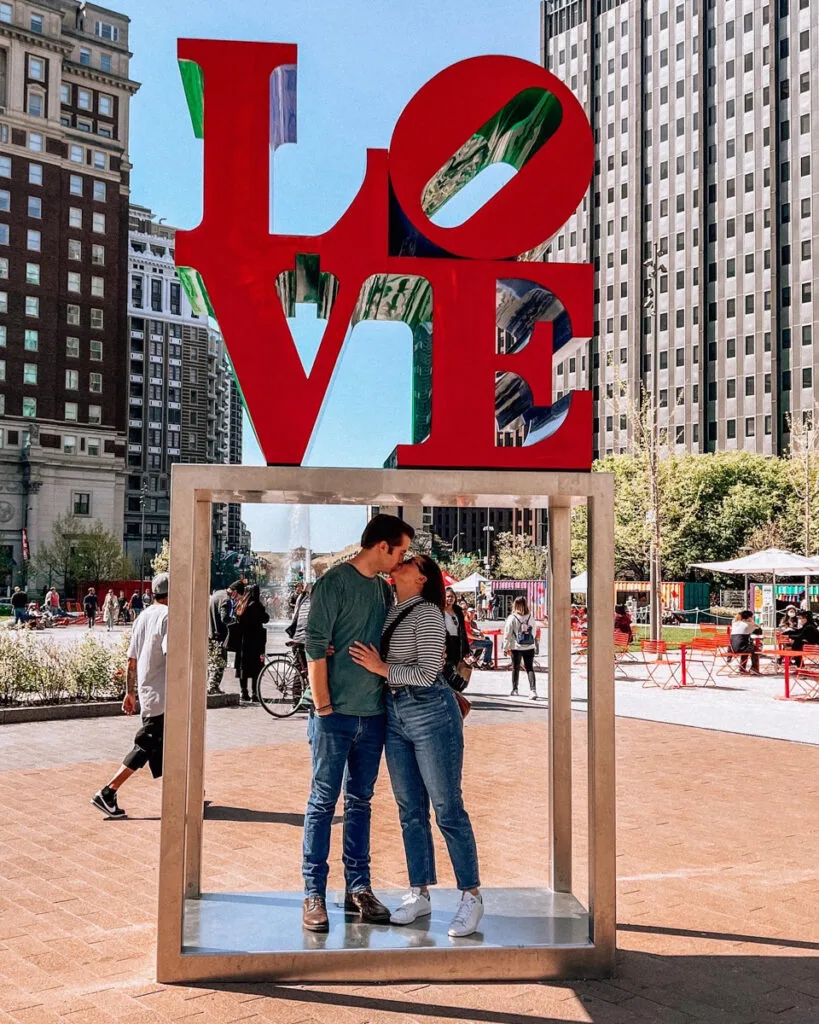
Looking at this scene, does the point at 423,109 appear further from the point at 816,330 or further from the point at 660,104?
the point at 660,104

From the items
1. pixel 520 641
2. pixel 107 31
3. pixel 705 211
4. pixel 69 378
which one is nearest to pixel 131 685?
pixel 520 641

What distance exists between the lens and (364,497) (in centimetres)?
491

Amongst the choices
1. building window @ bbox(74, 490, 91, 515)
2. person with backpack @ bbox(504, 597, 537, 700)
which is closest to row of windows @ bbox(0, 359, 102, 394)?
building window @ bbox(74, 490, 91, 515)

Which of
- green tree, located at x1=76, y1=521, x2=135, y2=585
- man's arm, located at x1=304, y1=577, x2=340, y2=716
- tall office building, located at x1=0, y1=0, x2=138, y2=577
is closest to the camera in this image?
man's arm, located at x1=304, y1=577, x2=340, y2=716

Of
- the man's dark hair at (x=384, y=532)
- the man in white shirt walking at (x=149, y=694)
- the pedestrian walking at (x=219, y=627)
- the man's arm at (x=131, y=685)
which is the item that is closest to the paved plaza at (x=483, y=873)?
the man in white shirt walking at (x=149, y=694)

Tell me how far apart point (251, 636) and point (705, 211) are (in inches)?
3442

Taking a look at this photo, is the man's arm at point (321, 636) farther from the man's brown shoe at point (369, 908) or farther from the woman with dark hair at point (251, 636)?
the woman with dark hair at point (251, 636)

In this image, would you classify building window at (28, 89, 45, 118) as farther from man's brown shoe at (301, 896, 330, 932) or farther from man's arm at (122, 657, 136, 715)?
man's brown shoe at (301, 896, 330, 932)

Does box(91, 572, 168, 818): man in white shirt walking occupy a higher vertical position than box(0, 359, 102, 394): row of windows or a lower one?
lower

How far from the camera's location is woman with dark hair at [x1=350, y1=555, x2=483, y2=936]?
4844 millimetres

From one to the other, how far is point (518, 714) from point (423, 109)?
11.2 meters

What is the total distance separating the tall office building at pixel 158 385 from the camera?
401ft

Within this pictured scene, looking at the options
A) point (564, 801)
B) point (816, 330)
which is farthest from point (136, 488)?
point (564, 801)

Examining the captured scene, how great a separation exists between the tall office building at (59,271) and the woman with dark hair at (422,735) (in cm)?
7207
